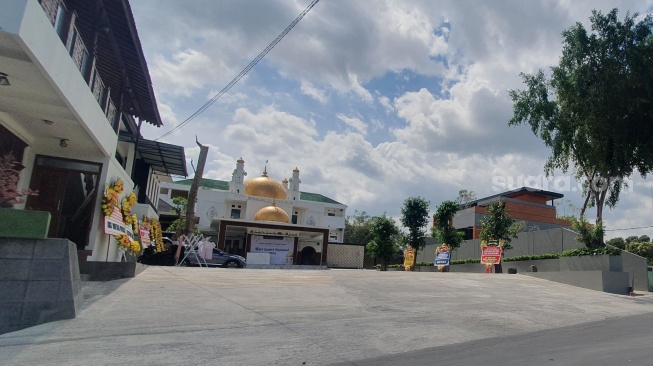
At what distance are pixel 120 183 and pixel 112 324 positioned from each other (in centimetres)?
845

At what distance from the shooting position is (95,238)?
12695 mm

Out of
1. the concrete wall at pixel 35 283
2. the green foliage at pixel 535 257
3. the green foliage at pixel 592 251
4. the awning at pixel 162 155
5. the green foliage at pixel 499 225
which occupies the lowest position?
the concrete wall at pixel 35 283

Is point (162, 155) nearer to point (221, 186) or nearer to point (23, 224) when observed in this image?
point (23, 224)

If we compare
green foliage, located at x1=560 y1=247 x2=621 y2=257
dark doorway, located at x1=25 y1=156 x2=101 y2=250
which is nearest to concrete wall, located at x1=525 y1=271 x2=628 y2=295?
green foliage, located at x1=560 y1=247 x2=621 y2=257

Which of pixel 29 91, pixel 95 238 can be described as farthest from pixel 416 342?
pixel 95 238

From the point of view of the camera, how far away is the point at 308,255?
45.7 m

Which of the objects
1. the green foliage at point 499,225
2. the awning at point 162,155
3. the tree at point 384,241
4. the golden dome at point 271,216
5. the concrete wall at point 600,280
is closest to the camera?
the concrete wall at point 600,280

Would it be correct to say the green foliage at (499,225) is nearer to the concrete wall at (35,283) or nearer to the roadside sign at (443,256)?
the roadside sign at (443,256)

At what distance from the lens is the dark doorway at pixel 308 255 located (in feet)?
148

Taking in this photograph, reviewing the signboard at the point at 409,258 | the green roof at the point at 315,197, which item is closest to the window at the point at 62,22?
the signboard at the point at 409,258

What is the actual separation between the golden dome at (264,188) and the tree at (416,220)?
2023 cm

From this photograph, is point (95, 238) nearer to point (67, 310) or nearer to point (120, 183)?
point (120, 183)

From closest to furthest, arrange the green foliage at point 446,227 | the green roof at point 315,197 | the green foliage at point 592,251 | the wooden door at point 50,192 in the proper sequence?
the wooden door at point 50,192, the green foliage at point 592,251, the green foliage at point 446,227, the green roof at point 315,197

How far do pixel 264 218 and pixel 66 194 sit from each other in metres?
27.7
